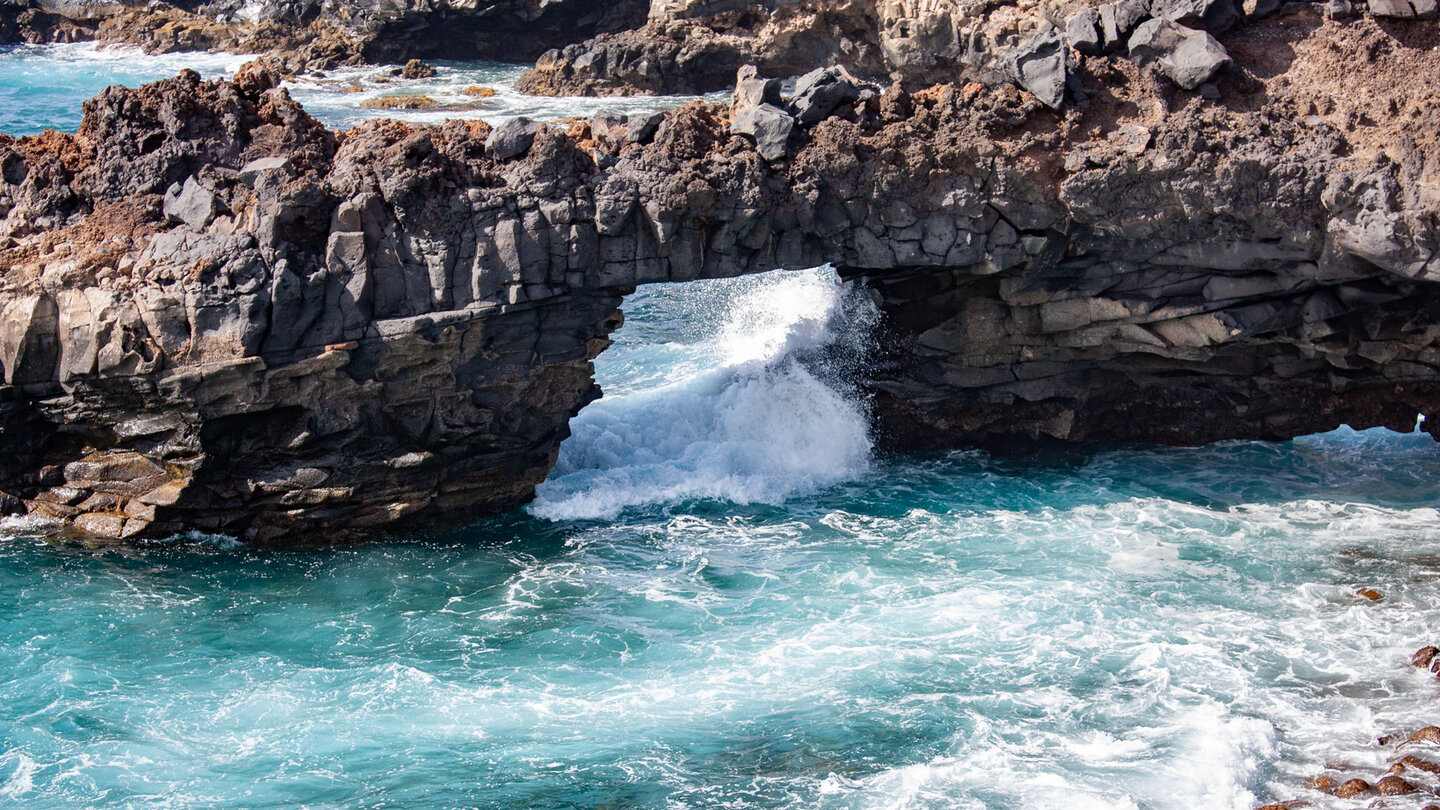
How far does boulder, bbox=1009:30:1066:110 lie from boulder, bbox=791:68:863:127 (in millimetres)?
2672

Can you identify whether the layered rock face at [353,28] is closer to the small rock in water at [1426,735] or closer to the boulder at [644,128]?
the boulder at [644,128]

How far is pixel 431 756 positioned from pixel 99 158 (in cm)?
1146

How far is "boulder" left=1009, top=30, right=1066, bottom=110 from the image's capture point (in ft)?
61.1

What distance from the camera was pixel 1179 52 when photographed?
18.4m

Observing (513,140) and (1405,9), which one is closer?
(1405,9)

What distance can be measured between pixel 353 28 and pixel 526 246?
133ft

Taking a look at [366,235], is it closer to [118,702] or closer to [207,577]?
[207,577]

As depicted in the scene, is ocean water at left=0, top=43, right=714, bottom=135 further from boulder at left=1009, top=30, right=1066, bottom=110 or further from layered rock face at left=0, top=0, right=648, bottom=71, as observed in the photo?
boulder at left=1009, top=30, right=1066, bottom=110

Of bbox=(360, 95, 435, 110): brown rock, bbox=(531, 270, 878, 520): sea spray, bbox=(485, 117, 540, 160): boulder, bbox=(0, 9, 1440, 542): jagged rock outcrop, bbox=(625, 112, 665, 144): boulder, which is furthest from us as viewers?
bbox=(360, 95, 435, 110): brown rock

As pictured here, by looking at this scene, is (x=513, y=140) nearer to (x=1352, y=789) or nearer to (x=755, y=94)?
(x=755, y=94)

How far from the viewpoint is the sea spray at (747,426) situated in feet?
70.1

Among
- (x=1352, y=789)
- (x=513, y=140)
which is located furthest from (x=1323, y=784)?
(x=513, y=140)

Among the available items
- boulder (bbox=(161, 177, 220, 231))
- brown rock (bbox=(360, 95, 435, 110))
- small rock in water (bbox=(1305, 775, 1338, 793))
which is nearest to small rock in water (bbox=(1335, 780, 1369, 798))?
small rock in water (bbox=(1305, 775, 1338, 793))

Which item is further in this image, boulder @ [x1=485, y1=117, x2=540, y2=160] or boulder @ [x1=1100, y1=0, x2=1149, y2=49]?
boulder @ [x1=1100, y1=0, x2=1149, y2=49]
